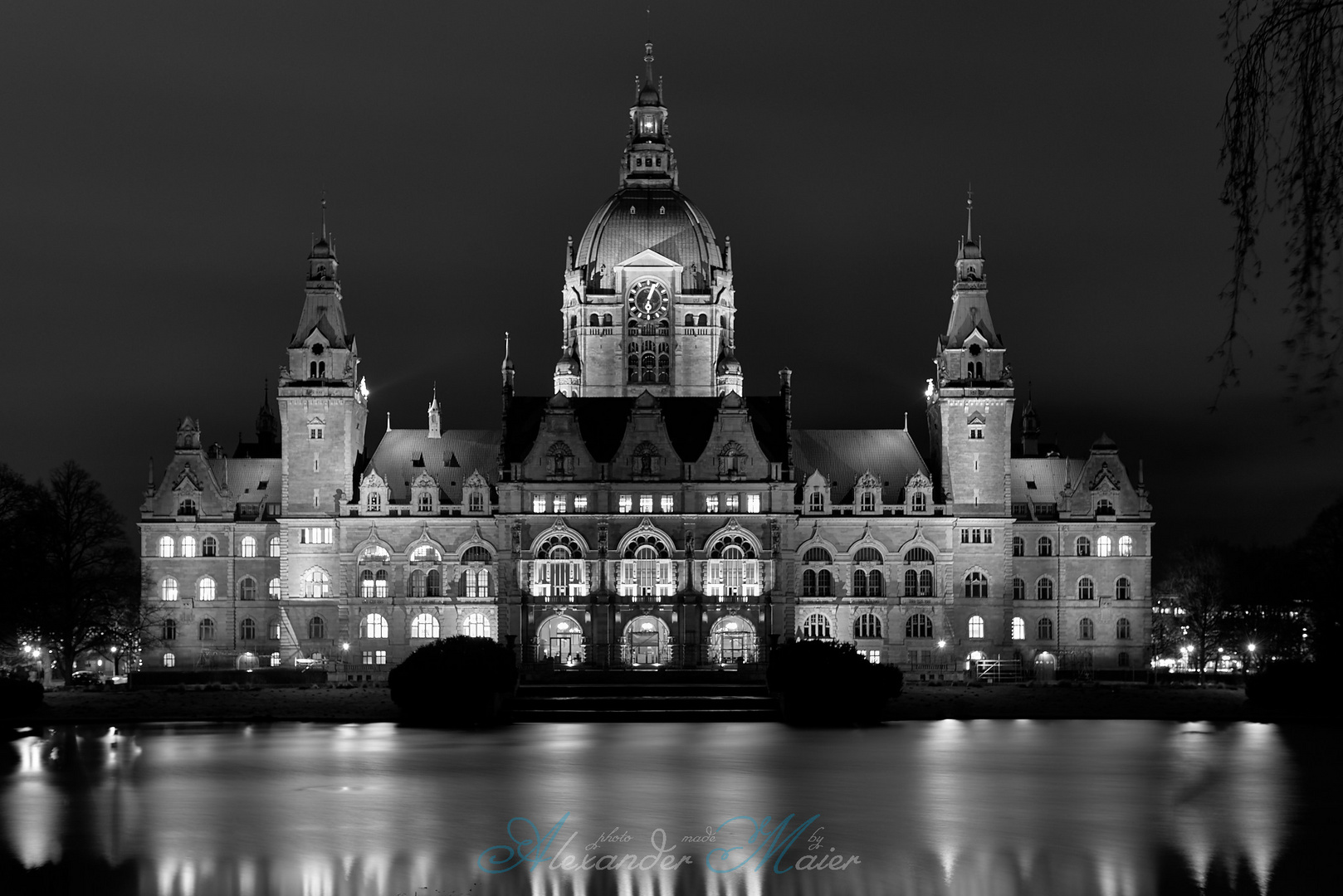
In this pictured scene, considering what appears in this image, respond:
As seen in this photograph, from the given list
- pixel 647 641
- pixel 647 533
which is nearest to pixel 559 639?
pixel 647 641

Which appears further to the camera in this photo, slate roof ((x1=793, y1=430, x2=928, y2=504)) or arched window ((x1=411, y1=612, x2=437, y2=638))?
slate roof ((x1=793, y1=430, x2=928, y2=504))

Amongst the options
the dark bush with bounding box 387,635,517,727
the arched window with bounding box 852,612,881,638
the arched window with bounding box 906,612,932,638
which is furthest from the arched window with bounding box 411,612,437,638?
the dark bush with bounding box 387,635,517,727

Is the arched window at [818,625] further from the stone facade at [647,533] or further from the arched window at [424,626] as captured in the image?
the arched window at [424,626]

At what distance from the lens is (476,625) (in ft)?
393

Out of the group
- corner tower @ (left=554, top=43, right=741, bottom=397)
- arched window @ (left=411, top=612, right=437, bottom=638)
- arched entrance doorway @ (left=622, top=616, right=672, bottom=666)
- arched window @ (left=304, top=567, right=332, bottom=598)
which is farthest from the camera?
corner tower @ (left=554, top=43, right=741, bottom=397)

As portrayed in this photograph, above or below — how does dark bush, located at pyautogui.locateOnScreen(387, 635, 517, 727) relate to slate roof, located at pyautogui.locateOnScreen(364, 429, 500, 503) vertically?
below

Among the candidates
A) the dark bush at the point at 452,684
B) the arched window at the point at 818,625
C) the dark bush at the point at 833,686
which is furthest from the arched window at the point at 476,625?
the dark bush at the point at 833,686

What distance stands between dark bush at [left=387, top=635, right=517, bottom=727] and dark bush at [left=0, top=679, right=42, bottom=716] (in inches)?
638

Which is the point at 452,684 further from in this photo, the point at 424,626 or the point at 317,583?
the point at 317,583

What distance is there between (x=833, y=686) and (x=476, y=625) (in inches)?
1776

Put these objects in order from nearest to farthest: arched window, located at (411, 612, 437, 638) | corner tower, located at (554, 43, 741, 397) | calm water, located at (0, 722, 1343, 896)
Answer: calm water, located at (0, 722, 1343, 896) < arched window, located at (411, 612, 437, 638) < corner tower, located at (554, 43, 741, 397)

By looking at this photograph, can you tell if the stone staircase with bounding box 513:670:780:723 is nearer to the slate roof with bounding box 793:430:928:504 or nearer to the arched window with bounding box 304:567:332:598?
the slate roof with bounding box 793:430:928:504

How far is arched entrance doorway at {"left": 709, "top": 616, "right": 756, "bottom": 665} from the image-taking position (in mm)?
114812

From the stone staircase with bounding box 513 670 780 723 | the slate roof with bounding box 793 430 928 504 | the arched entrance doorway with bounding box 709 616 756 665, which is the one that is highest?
the slate roof with bounding box 793 430 928 504
